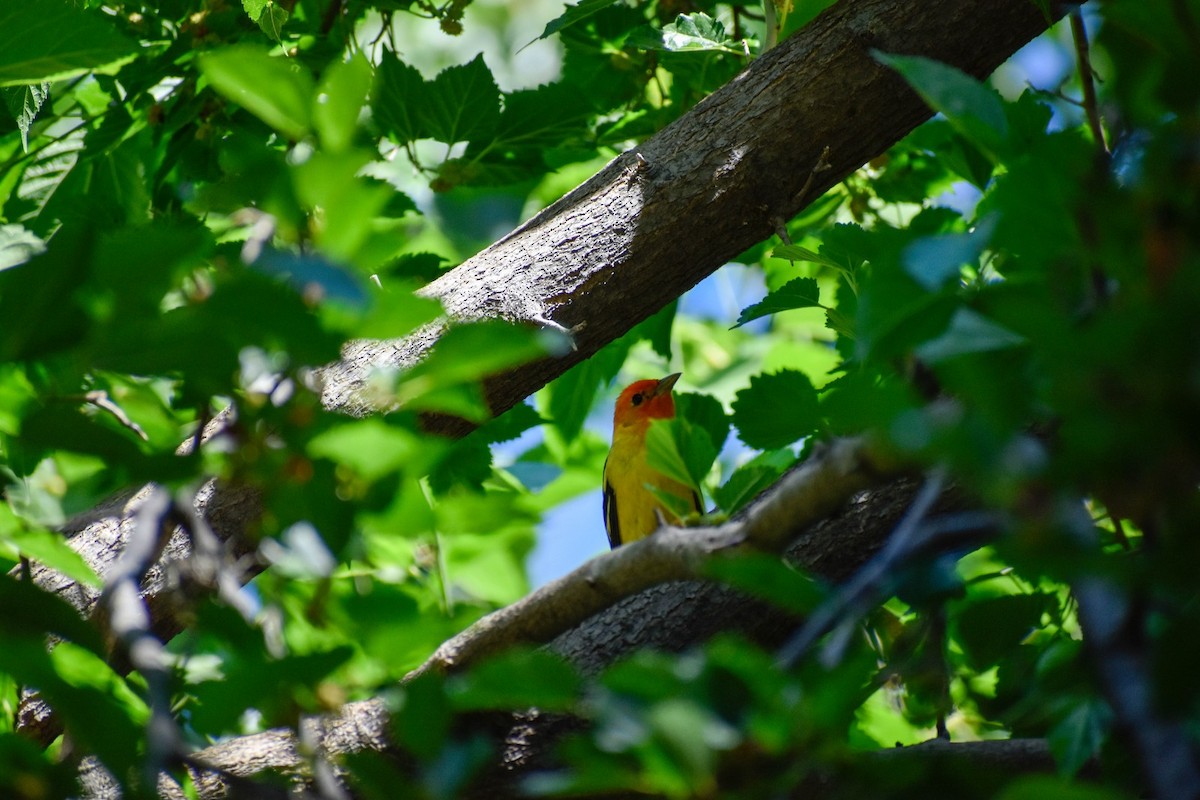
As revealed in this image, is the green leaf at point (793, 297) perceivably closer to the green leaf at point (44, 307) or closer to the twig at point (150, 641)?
the twig at point (150, 641)

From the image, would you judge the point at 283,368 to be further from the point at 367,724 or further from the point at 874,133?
the point at 874,133

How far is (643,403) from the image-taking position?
18.9 ft

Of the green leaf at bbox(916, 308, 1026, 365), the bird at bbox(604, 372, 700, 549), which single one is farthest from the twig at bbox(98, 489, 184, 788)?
the bird at bbox(604, 372, 700, 549)

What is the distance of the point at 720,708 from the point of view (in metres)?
1.01

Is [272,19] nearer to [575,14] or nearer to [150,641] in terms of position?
[575,14]

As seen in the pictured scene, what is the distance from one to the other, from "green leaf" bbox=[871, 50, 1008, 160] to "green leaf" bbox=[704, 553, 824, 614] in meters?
0.56

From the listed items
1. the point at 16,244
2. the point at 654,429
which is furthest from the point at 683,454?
the point at 16,244

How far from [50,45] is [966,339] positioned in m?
1.91

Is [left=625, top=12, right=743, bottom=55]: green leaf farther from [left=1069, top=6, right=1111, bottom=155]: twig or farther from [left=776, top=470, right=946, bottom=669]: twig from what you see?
[left=776, top=470, right=946, bottom=669]: twig

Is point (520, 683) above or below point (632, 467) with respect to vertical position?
above

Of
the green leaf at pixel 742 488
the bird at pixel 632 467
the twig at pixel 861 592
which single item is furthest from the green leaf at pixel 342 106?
the bird at pixel 632 467

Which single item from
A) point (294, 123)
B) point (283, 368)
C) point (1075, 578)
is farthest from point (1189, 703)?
point (294, 123)

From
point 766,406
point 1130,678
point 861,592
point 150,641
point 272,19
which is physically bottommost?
point 766,406

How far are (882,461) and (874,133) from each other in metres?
1.68
